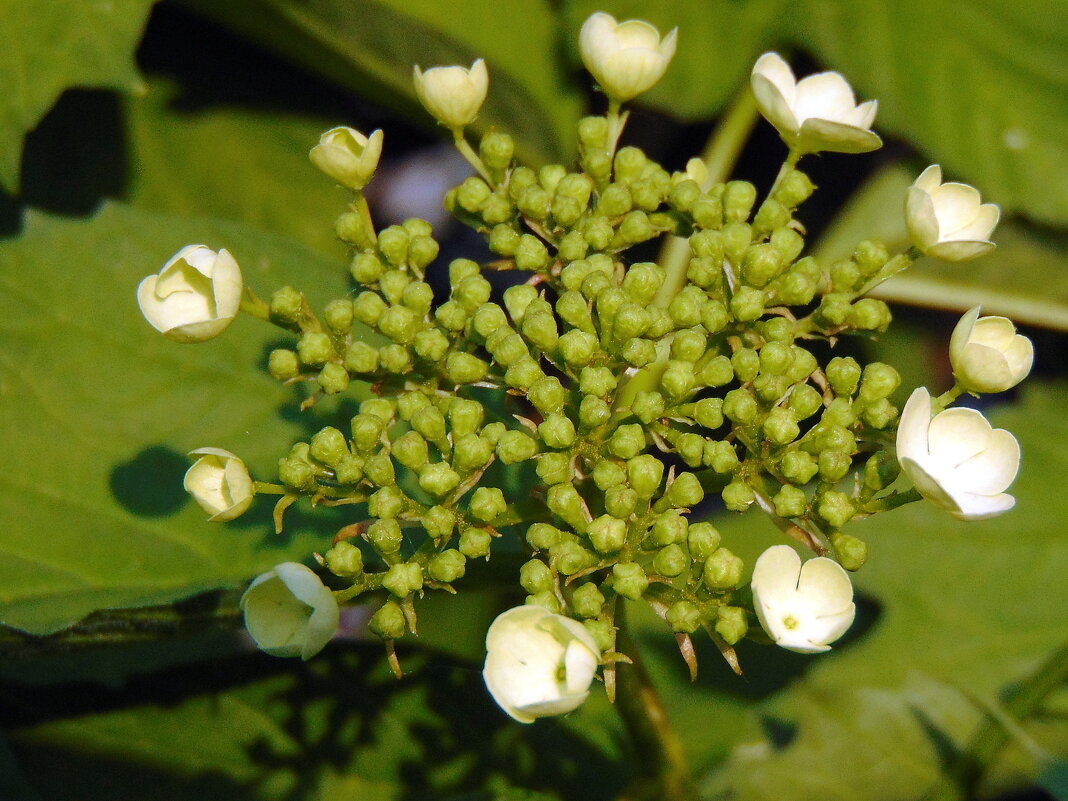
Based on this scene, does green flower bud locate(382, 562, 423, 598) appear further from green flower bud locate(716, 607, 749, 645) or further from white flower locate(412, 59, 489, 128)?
white flower locate(412, 59, 489, 128)

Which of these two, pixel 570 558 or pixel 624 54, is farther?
pixel 624 54

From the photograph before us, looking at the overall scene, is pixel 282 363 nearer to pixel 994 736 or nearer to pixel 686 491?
pixel 686 491

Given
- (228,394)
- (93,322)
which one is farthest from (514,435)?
(93,322)

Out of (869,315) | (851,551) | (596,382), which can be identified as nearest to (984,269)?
(869,315)

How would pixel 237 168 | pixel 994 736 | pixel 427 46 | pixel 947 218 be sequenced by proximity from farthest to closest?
pixel 237 168, pixel 427 46, pixel 994 736, pixel 947 218

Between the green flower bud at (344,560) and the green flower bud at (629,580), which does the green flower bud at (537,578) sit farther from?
the green flower bud at (344,560)

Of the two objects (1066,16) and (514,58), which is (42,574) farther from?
(1066,16)
